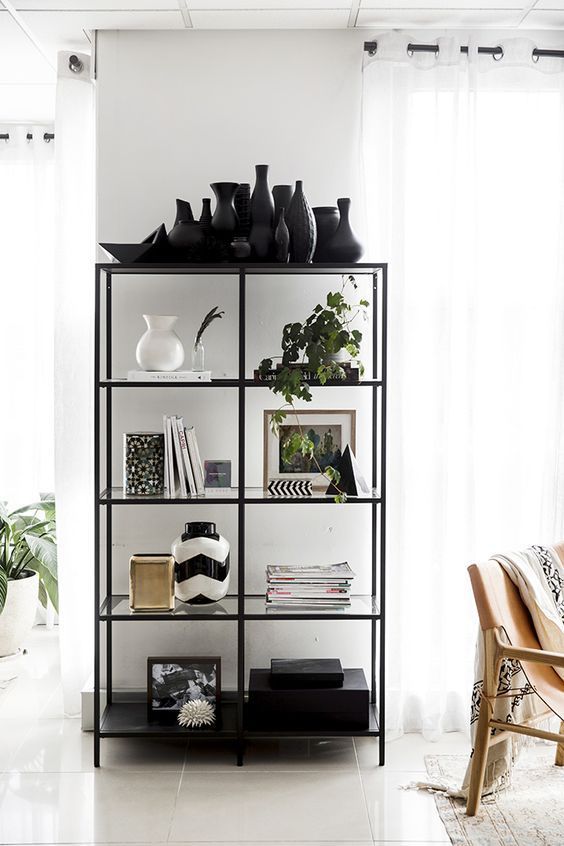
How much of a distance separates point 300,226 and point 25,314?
2094mm

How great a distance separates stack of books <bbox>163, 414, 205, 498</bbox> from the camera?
293cm

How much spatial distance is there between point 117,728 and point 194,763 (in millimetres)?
297

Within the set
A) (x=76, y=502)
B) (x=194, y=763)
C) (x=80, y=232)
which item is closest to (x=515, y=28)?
(x=80, y=232)

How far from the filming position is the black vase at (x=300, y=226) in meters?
2.84

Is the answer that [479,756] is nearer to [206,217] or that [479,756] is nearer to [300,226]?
[300,226]

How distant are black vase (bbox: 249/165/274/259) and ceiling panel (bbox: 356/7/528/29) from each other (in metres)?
0.70

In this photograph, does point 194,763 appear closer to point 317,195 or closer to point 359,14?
point 317,195

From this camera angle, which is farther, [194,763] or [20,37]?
[20,37]

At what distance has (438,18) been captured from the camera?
10.0ft

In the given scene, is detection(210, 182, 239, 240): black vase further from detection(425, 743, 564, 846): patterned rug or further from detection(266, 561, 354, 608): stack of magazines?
detection(425, 743, 564, 846): patterned rug

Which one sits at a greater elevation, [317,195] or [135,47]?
[135,47]

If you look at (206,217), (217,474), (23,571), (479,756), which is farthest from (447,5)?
(23,571)

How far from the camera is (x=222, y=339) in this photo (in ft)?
10.6

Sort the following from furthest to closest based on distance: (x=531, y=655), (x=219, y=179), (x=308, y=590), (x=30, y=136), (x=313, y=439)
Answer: (x=30, y=136)
(x=219, y=179)
(x=313, y=439)
(x=308, y=590)
(x=531, y=655)
